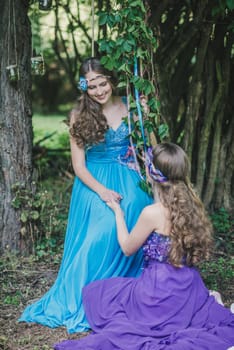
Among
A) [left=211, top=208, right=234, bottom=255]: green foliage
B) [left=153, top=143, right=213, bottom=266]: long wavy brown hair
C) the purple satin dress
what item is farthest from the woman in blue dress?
[left=211, top=208, right=234, bottom=255]: green foliage

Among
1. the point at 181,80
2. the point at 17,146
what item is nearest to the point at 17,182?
the point at 17,146

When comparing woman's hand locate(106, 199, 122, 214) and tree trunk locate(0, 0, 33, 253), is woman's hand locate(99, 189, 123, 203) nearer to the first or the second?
woman's hand locate(106, 199, 122, 214)

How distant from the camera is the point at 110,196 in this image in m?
3.55

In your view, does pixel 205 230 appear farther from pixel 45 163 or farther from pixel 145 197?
pixel 45 163

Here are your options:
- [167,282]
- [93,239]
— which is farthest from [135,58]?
[167,282]

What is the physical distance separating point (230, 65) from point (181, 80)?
1.47 ft

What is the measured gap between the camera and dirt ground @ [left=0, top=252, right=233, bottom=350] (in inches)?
126

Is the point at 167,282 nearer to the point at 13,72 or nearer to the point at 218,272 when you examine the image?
the point at 218,272

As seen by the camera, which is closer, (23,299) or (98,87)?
(98,87)

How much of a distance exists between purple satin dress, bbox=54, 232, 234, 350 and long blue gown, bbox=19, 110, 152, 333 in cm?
22

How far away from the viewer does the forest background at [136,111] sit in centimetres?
345

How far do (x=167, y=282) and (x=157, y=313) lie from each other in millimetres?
159

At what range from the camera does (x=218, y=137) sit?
195 inches

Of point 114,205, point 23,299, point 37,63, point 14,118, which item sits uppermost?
point 37,63
